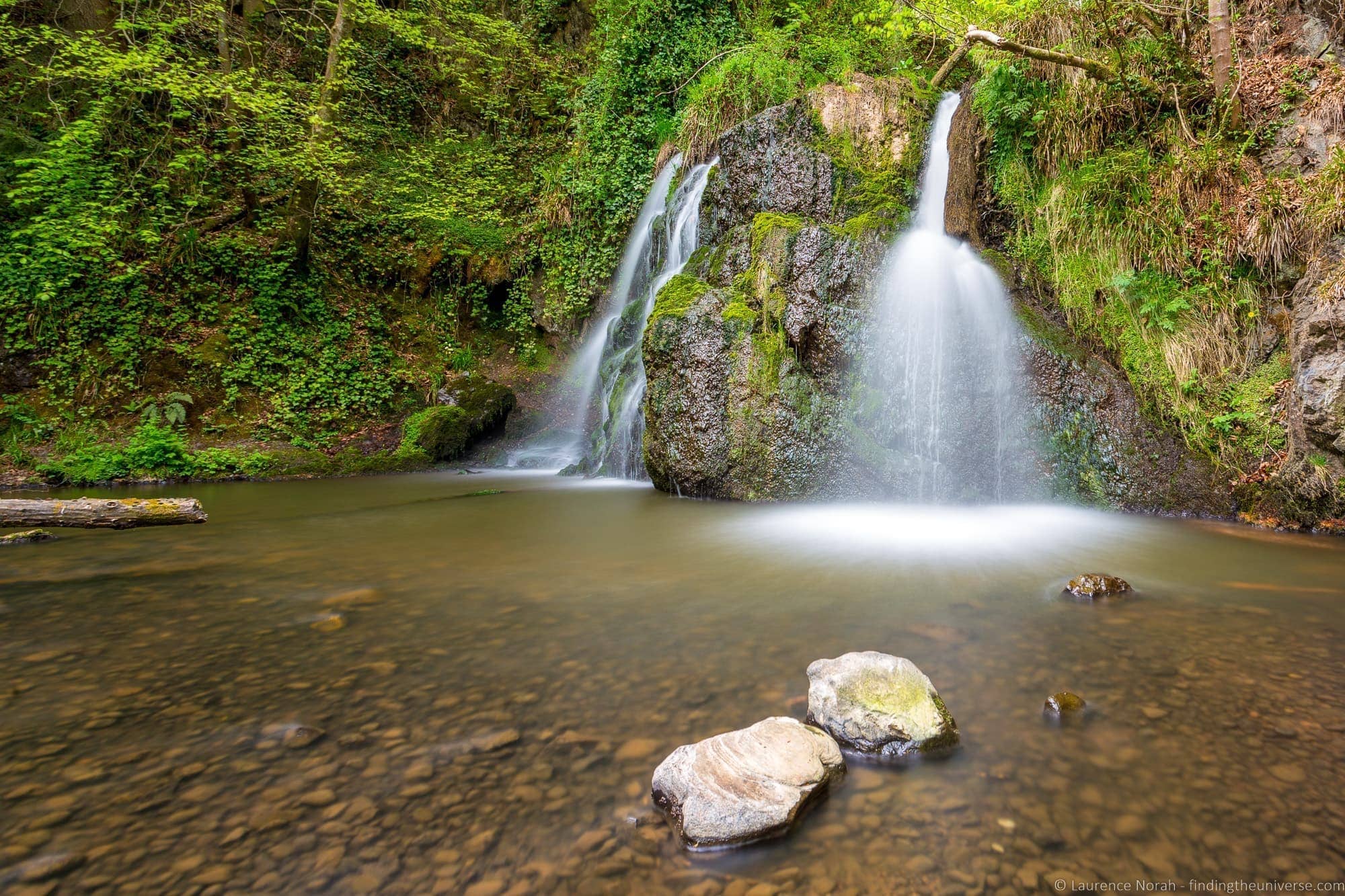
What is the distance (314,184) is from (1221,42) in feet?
43.4

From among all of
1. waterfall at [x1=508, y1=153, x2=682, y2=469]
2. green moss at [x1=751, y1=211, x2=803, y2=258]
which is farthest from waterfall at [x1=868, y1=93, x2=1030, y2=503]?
waterfall at [x1=508, y1=153, x2=682, y2=469]

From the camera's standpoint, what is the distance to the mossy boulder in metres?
10.0

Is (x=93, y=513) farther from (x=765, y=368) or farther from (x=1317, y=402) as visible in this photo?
(x=1317, y=402)

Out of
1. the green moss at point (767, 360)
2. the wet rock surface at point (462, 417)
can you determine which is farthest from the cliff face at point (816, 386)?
the wet rock surface at point (462, 417)

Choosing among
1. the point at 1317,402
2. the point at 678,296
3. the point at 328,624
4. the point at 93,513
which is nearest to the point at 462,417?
the point at 678,296

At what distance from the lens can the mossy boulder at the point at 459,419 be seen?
10023mm

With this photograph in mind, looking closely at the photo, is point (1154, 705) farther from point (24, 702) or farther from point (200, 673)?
point (24, 702)

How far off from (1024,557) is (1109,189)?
14.8ft

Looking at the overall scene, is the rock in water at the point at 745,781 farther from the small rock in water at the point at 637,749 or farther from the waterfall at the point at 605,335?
the waterfall at the point at 605,335

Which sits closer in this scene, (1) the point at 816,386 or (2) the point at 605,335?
(1) the point at 816,386

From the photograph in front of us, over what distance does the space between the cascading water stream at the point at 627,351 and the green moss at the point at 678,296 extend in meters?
1.20

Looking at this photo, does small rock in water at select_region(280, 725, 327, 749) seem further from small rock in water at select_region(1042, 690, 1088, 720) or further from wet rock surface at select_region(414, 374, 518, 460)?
wet rock surface at select_region(414, 374, 518, 460)

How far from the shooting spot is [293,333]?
10.5m

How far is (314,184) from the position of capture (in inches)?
444
